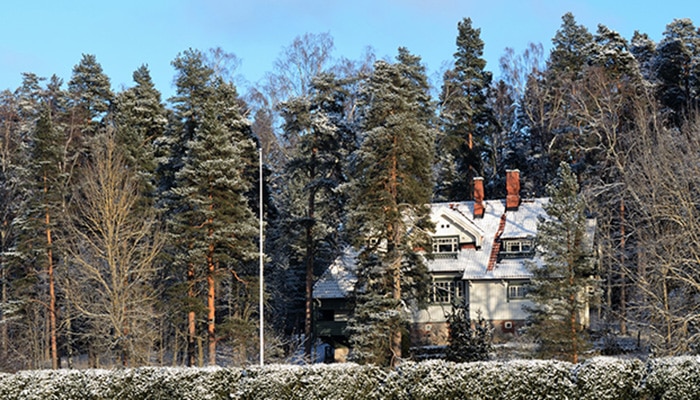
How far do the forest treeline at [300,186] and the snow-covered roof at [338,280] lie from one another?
880mm

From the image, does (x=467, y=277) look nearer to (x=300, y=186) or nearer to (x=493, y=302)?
(x=493, y=302)

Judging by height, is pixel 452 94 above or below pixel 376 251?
above

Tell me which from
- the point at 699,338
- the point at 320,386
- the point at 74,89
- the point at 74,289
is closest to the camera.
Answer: the point at 320,386

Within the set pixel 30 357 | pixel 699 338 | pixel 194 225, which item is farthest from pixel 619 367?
pixel 30 357

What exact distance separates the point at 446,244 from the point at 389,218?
10.3 m

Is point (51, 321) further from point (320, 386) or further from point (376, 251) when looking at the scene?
point (320, 386)

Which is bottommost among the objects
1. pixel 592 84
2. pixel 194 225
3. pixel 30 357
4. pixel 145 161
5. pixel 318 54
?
pixel 30 357

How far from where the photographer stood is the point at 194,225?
3200 cm

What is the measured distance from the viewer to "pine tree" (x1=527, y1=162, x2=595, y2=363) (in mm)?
28562

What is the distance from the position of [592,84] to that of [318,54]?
17.1m

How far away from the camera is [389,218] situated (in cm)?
3003

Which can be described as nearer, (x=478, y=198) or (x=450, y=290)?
(x=450, y=290)

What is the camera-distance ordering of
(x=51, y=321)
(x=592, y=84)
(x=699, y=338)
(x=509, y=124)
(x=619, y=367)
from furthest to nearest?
1. (x=509, y=124)
2. (x=592, y=84)
3. (x=51, y=321)
4. (x=699, y=338)
5. (x=619, y=367)

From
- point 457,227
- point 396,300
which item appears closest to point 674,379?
point 396,300
